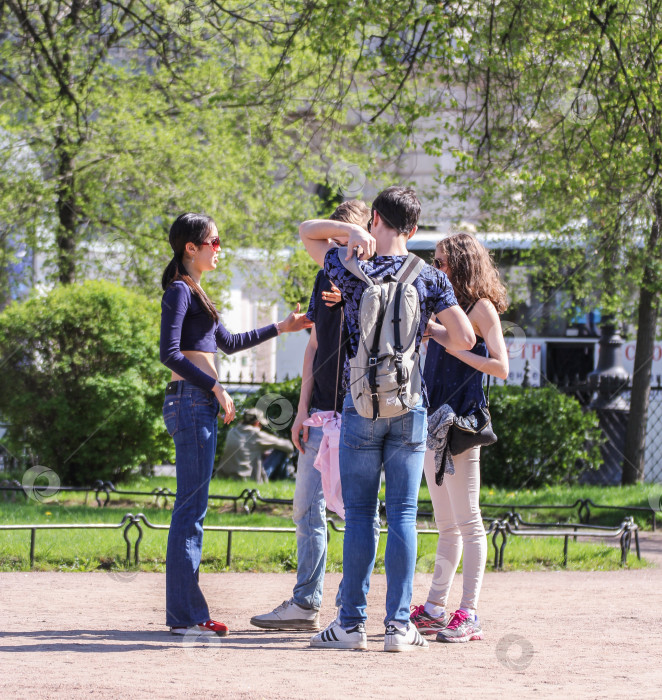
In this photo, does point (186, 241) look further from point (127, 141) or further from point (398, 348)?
point (127, 141)

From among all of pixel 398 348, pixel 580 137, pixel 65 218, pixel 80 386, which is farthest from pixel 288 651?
pixel 65 218

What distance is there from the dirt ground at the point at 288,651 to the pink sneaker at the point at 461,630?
0.22 feet

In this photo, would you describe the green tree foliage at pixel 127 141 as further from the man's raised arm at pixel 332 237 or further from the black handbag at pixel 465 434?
the black handbag at pixel 465 434

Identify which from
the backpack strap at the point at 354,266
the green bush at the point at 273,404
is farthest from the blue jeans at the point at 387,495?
the green bush at the point at 273,404

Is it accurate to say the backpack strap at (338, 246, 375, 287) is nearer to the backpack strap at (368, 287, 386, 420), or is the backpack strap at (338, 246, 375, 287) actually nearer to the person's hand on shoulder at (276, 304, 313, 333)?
the backpack strap at (368, 287, 386, 420)

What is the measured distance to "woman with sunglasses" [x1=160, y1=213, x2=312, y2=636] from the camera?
4.61 m

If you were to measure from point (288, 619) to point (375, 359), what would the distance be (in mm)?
1450

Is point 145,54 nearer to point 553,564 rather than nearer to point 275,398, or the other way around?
point 275,398

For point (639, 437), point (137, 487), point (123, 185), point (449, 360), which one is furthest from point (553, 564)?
point (123, 185)

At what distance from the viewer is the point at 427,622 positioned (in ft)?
16.1

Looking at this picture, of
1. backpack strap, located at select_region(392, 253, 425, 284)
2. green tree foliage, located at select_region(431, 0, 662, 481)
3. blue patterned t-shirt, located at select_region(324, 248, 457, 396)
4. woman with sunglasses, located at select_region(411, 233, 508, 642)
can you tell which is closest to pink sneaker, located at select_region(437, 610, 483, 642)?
woman with sunglasses, located at select_region(411, 233, 508, 642)

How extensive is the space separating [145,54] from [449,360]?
34.4ft

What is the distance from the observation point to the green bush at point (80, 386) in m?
10.7

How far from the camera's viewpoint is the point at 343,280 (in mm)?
4359
